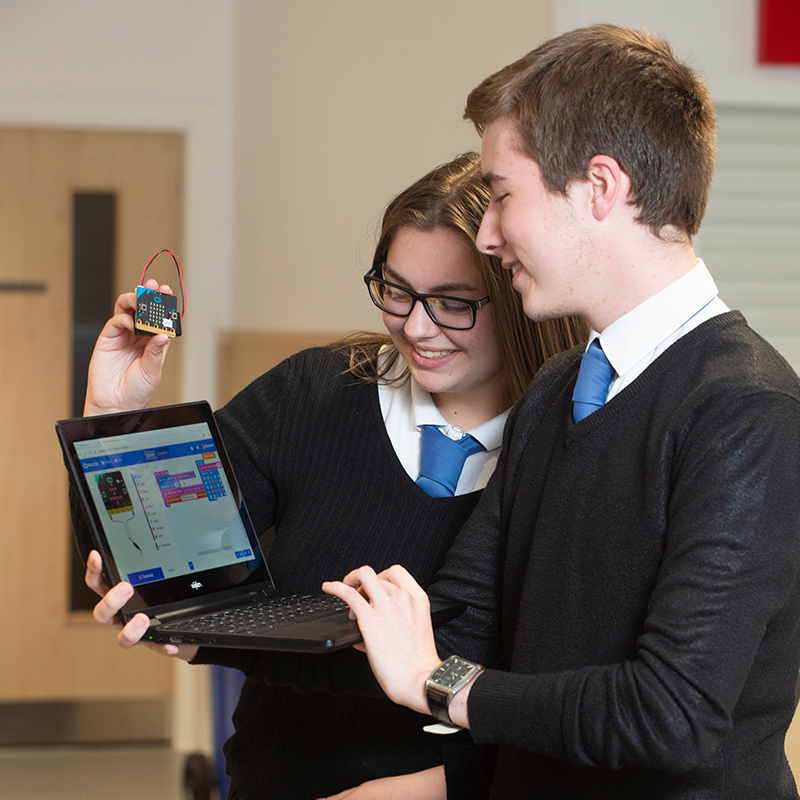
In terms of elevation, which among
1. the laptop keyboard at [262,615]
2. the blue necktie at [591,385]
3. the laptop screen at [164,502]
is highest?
the blue necktie at [591,385]

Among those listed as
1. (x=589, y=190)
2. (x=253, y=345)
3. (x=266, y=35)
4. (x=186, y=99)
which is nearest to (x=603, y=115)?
(x=589, y=190)

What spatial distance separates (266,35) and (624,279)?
9.06ft

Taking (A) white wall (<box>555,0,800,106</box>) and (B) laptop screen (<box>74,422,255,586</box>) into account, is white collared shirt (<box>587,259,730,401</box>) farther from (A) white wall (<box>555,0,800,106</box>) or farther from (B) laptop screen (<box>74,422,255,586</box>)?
(A) white wall (<box>555,0,800,106</box>)

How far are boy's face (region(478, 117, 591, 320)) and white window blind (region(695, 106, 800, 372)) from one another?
1612 mm

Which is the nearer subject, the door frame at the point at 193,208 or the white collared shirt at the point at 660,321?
the white collared shirt at the point at 660,321

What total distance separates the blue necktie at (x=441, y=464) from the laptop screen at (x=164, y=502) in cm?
25

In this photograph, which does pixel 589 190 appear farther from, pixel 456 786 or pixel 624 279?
pixel 456 786

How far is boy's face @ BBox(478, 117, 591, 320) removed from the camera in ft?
2.94

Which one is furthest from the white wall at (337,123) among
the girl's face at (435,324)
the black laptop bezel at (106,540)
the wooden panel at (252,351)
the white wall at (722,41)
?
the black laptop bezel at (106,540)

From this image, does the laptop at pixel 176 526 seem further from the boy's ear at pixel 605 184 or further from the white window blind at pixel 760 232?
the white window blind at pixel 760 232

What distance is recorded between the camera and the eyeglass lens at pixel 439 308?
1.28 meters

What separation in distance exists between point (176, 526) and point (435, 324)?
0.42 meters

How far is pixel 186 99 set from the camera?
11.8ft

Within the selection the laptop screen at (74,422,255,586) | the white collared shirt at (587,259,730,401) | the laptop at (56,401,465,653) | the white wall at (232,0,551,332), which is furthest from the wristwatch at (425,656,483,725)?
the white wall at (232,0,551,332)
